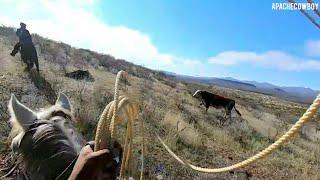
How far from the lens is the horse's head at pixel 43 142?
290 centimetres

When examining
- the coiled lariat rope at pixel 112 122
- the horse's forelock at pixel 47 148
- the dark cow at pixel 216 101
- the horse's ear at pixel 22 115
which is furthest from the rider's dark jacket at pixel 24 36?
the coiled lariat rope at pixel 112 122

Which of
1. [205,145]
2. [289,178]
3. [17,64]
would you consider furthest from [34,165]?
[17,64]

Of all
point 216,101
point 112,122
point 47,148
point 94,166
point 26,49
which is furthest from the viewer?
point 216,101

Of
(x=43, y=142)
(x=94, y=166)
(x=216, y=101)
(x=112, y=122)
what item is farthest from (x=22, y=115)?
(x=216, y=101)

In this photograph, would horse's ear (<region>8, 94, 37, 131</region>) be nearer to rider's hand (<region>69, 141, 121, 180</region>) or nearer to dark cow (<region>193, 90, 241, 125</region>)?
rider's hand (<region>69, 141, 121, 180</region>)

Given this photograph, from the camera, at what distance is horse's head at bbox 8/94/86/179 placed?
290cm

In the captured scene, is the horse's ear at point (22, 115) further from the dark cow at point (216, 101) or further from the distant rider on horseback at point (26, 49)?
the dark cow at point (216, 101)

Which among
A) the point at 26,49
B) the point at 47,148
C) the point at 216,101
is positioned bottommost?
the point at 216,101

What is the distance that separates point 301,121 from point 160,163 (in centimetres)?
802

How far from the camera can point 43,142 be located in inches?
115

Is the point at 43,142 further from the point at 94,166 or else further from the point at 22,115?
the point at 94,166

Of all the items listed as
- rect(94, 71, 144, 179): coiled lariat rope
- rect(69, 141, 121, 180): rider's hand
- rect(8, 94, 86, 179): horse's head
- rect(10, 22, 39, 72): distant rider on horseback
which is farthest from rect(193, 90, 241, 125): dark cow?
rect(69, 141, 121, 180): rider's hand

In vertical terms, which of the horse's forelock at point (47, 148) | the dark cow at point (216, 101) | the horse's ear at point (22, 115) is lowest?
the dark cow at point (216, 101)

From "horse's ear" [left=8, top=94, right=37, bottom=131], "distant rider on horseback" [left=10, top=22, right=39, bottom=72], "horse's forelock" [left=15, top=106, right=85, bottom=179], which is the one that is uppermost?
"distant rider on horseback" [left=10, top=22, right=39, bottom=72]
